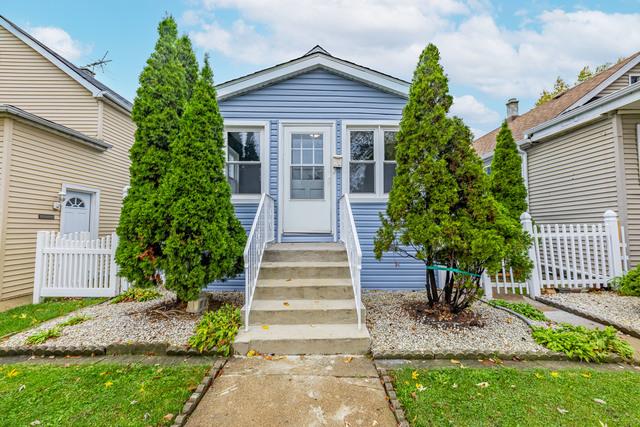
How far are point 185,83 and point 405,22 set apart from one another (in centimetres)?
989

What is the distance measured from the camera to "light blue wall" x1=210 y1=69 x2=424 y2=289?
18.1 feet

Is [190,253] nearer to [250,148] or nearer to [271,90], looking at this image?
[250,148]

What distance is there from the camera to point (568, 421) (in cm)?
204

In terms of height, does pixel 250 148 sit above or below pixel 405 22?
below

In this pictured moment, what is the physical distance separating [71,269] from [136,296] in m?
1.57

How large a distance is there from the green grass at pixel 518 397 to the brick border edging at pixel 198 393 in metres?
1.63

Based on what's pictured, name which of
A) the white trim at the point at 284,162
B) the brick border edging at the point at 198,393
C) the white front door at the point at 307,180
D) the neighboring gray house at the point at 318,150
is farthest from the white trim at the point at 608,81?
the brick border edging at the point at 198,393

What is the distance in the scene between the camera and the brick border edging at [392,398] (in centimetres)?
206

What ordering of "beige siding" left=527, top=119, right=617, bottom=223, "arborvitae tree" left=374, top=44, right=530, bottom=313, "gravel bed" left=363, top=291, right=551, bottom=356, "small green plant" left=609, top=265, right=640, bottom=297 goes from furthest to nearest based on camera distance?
"beige siding" left=527, top=119, right=617, bottom=223
"small green plant" left=609, top=265, right=640, bottom=297
"arborvitae tree" left=374, top=44, right=530, bottom=313
"gravel bed" left=363, top=291, right=551, bottom=356

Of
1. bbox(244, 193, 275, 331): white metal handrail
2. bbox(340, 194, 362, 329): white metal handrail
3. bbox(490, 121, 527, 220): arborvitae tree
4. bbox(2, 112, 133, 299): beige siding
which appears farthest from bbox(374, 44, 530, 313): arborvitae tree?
bbox(2, 112, 133, 299): beige siding

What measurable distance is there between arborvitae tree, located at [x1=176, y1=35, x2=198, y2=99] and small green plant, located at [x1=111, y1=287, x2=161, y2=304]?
3474mm

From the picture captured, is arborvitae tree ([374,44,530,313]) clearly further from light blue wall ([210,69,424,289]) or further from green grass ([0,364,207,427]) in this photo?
green grass ([0,364,207,427])

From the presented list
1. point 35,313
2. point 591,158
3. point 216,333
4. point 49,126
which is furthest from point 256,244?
point 591,158

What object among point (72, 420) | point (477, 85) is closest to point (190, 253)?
point (72, 420)
